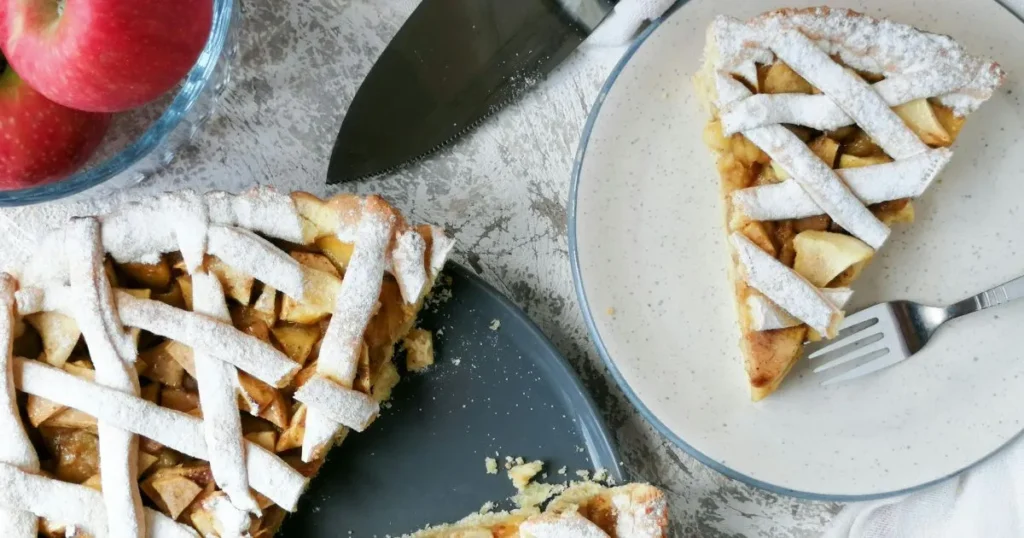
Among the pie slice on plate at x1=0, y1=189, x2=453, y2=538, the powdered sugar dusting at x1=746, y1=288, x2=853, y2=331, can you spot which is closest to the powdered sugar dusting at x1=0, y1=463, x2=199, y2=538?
the pie slice on plate at x1=0, y1=189, x2=453, y2=538

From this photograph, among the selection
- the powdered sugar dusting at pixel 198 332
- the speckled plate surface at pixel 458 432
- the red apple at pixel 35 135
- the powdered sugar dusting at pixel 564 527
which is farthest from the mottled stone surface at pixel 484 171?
the powdered sugar dusting at pixel 198 332

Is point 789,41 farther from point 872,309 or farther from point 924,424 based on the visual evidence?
point 924,424

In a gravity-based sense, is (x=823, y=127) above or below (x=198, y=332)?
below

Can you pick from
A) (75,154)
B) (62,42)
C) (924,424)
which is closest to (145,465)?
(75,154)

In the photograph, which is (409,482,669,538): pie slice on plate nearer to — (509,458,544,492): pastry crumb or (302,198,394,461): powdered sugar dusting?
(509,458,544,492): pastry crumb

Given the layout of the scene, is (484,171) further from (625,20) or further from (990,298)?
(990,298)

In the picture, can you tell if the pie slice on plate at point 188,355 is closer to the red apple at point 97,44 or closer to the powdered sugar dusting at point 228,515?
the powdered sugar dusting at point 228,515

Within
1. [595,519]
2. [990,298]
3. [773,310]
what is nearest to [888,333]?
[990,298]
